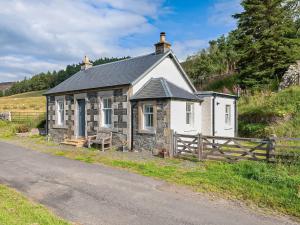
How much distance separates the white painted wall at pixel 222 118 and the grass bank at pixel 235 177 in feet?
22.5

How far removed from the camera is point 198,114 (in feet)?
54.7

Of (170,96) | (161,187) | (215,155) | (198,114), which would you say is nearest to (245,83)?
(198,114)

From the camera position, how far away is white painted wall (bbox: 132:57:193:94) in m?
15.6

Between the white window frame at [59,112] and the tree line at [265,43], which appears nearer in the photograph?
the white window frame at [59,112]

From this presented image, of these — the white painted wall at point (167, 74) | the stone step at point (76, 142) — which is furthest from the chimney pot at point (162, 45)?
the stone step at point (76, 142)

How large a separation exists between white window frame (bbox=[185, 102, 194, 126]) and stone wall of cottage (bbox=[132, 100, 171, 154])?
223 centimetres

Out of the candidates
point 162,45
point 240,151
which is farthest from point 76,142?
point 240,151

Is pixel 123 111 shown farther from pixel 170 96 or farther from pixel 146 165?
pixel 146 165

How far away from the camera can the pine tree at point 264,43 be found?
2361 centimetres

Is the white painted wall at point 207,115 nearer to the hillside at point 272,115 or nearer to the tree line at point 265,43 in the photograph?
the hillside at point 272,115

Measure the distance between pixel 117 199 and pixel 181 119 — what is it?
8.27 metres

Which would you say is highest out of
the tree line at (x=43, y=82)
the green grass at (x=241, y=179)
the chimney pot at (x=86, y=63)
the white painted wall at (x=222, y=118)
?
the tree line at (x=43, y=82)

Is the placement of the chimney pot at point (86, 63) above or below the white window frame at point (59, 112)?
above

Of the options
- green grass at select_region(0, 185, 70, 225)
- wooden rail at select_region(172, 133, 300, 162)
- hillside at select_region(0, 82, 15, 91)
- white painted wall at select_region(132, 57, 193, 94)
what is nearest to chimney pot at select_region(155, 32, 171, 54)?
white painted wall at select_region(132, 57, 193, 94)
